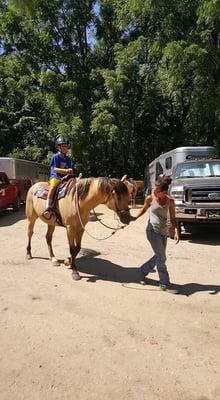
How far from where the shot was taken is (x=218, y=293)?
23.0 feet

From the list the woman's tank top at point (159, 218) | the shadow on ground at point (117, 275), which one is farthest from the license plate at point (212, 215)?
the woman's tank top at point (159, 218)

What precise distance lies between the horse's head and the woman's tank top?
19.1 inches

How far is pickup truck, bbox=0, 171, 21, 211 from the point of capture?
1764 centimetres

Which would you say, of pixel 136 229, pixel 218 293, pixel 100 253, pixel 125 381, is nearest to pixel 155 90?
pixel 136 229

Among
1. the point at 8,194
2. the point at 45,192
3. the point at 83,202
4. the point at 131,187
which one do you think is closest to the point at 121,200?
the point at 83,202

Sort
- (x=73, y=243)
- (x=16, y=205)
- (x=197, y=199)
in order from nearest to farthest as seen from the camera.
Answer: (x=73, y=243) → (x=197, y=199) → (x=16, y=205)

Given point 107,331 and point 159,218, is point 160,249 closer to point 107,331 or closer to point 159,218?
point 159,218

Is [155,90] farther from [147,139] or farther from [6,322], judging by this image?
[6,322]

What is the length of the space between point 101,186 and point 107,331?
108 inches

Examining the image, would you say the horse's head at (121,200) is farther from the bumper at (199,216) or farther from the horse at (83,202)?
the bumper at (199,216)

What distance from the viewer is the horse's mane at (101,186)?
7.41 metres

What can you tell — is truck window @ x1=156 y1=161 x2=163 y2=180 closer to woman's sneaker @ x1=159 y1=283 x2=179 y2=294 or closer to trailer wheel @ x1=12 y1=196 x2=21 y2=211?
trailer wheel @ x1=12 y1=196 x2=21 y2=211

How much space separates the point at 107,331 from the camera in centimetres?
553

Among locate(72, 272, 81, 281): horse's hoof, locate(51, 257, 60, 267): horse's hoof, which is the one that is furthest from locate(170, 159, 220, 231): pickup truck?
locate(72, 272, 81, 281): horse's hoof
